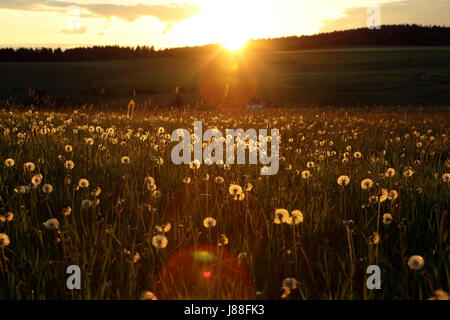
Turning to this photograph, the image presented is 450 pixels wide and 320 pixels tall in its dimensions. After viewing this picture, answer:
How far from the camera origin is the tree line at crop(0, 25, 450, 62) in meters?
98.8

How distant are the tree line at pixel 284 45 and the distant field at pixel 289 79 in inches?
844

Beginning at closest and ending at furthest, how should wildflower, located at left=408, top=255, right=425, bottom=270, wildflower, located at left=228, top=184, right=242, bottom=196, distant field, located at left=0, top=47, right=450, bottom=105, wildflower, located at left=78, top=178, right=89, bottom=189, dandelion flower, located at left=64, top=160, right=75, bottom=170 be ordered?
wildflower, located at left=408, top=255, right=425, bottom=270 → wildflower, located at left=228, top=184, right=242, bottom=196 → wildflower, located at left=78, top=178, right=89, bottom=189 → dandelion flower, located at left=64, top=160, right=75, bottom=170 → distant field, located at left=0, top=47, right=450, bottom=105

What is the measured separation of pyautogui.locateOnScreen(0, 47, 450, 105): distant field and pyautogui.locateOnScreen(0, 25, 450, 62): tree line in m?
21.4

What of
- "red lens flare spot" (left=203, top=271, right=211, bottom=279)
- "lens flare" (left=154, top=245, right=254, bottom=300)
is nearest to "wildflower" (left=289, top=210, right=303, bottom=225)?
"lens flare" (left=154, top=245, right=254, bottom=300)

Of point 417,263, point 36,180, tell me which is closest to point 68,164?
point 36,180

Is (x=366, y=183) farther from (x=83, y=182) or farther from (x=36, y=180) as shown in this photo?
(x=36, y=180)

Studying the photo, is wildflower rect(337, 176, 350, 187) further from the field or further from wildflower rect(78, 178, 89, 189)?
wildflower rect(78, 178, 89, 189)

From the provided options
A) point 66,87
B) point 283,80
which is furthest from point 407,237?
point 66,87

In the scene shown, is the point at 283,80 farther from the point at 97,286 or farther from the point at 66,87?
the point at 97,286

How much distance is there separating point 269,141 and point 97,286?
514cm

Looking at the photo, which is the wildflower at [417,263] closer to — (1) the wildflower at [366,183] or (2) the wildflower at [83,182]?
(1) the wildflower at [366,183]

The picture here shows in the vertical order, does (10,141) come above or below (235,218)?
above

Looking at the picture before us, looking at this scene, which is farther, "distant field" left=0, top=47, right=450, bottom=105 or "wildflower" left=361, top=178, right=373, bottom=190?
"distant field" left=0, top=47, right=450, bottom=105
